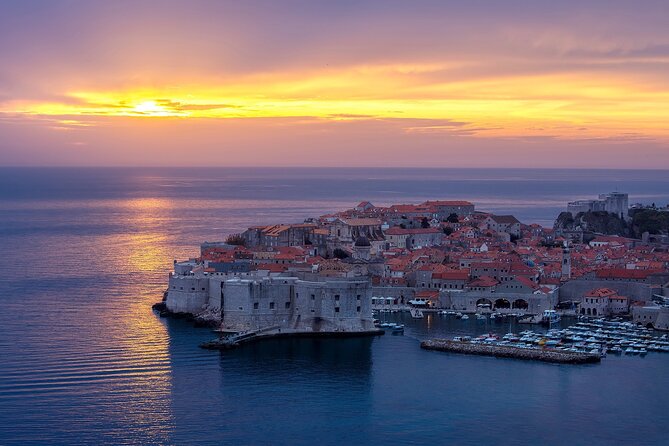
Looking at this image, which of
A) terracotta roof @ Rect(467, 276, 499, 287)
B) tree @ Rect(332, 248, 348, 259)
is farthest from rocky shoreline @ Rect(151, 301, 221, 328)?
tree @ Rect(332, 248, 348, 259)

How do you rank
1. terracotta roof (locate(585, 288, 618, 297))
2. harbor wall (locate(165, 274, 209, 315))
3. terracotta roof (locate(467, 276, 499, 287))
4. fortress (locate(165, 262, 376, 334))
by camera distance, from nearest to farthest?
fortress (locate(165, 262, 376, 334)) < harbor wall (locate(165, 274, 209, 315)) < terracotta roof (locate(585, 288, 618, 297)) < terracotta roof (locate(467, 276, 499, 287))

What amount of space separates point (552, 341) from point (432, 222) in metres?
27.8

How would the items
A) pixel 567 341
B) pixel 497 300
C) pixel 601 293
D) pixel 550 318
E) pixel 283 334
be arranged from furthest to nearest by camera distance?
pixel 497 300, pixel 601 293, pixel 550 318, pixel 283 334, pixel 567 341

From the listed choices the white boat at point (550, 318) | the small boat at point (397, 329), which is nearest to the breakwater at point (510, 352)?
the small boat at point (397, 329)

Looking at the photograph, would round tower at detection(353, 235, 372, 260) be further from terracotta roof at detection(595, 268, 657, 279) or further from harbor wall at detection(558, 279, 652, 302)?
terracotta roof at detection(595, 268, 657, 279)

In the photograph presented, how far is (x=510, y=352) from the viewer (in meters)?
24.0

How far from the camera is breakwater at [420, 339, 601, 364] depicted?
76.9 feet

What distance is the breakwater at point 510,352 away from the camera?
2345cm

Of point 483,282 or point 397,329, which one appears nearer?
point 397,329

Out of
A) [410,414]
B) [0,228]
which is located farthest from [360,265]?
[0,228]

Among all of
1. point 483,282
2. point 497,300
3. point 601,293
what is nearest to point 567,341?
point 601,293

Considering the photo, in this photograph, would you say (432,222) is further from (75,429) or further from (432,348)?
(75,429)

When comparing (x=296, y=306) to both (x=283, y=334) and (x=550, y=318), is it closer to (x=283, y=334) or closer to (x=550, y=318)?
(x=283, y=334)

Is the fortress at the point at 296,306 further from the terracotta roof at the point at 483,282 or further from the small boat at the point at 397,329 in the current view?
the terracotta roof at the point at 483,282
